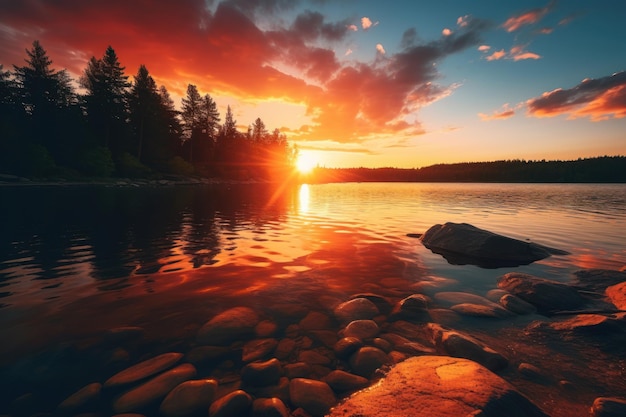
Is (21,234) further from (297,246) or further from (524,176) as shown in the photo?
(524,176)

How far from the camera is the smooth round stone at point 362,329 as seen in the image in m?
4.76

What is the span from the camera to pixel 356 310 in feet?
18.6

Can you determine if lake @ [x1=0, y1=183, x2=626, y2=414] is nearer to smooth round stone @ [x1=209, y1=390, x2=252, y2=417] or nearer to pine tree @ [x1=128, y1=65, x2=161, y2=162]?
smooth round stone @ [x1=209, y1=390, x2=252, y2=417]

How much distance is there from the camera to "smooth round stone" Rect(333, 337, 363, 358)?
425 centimetres

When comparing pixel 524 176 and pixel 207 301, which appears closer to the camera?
pixel 207 301

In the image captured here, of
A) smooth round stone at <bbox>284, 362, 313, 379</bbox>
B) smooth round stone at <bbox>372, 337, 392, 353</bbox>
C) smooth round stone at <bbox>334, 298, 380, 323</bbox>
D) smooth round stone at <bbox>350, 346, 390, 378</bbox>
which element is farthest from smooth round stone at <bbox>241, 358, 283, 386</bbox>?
smooth round stone at <bbox>334, 298, 380, 323</bbox>

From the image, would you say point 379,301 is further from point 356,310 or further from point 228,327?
point 228,327

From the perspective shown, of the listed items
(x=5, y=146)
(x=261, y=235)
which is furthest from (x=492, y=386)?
(x=5, y=146)

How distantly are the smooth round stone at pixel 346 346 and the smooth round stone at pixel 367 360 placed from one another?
11 centimetres

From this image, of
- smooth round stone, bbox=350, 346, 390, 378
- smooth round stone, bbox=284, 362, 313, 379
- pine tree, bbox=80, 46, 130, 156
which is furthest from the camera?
pine tree, bbox=80, 46, 130, 156

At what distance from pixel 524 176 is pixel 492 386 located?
180001 mm

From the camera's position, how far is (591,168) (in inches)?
5054

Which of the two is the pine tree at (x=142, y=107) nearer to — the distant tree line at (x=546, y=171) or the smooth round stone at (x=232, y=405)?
the smooth round stone at (x=232, y=405)

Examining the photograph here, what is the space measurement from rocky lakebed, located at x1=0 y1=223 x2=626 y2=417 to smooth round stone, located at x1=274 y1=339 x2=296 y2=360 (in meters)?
0.03
